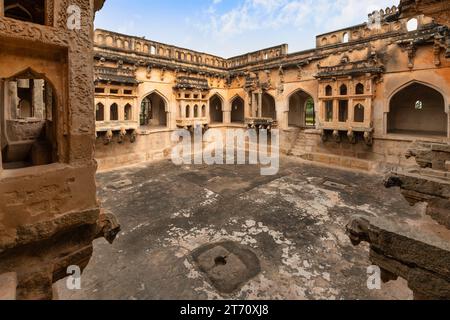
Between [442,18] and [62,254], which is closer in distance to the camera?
[62,254]

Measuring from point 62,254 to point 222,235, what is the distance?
3.73m

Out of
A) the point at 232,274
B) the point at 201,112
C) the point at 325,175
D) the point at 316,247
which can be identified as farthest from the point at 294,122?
the point at 232,274

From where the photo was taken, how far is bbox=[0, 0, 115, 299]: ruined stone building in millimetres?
2336

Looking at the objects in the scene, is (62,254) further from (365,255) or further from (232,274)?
(365,255)

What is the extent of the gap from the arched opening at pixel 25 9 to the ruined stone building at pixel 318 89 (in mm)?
7053

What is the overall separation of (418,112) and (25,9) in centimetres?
1677

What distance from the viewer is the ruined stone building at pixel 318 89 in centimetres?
1088

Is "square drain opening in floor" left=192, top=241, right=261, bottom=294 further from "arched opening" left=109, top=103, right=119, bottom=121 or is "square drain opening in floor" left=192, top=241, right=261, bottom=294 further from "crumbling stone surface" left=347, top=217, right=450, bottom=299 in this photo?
"arched opening" left=109, top=103, right=119, bottom=121

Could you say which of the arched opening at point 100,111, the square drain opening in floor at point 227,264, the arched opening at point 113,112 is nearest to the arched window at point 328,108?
the square drain opening in floor at point 227,264

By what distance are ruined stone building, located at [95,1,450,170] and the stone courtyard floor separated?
7.36 ft

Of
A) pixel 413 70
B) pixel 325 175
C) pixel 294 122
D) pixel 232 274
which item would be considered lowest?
pixel 232 274

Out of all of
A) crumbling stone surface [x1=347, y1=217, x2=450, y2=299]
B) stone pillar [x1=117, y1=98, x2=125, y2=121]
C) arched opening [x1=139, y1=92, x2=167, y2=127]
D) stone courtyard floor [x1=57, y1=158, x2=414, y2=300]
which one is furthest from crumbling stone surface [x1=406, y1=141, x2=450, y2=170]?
arched opening [x1=139, y1=92, x2=167, y2=127]

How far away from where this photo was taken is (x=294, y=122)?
60.5 feet

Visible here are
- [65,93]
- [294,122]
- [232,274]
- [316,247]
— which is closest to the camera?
[65,93]
